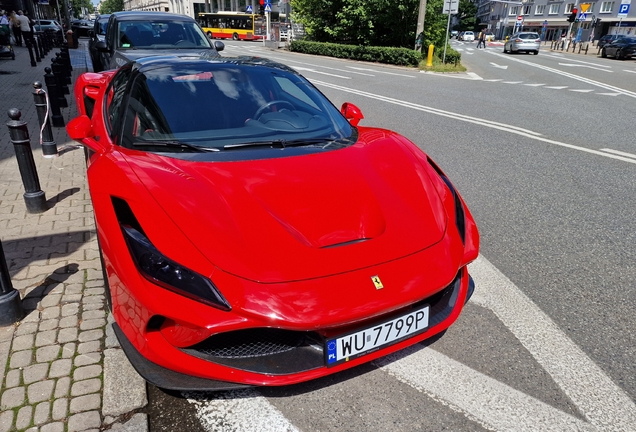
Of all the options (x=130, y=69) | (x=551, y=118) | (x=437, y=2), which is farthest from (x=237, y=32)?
(x=130, y=69)

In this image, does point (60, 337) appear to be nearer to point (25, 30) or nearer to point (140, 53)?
point (140, 53)

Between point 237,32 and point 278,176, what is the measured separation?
165 ft

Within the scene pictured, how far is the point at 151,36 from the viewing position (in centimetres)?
847

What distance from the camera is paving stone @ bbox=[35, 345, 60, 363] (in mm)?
2373

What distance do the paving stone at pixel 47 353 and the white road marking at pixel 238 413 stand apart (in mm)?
781

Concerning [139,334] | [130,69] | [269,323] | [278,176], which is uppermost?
[130,69]

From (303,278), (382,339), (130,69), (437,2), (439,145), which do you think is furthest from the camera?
(437,2)

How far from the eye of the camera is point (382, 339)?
2.01m

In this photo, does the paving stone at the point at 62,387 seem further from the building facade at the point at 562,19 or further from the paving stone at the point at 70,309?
the building facade at the point at 562,19

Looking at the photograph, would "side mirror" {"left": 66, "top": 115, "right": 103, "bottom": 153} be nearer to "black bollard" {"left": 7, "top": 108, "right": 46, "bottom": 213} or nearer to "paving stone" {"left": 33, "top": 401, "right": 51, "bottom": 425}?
"black bollard" {"left": 7, "top": 108, "right": 46, "bottom": 213}

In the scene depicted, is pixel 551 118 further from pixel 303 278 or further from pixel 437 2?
pixel 437 2

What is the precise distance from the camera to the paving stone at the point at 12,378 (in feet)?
7.23

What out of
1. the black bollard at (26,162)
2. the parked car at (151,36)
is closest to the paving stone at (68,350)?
the black bollard at (26,162)

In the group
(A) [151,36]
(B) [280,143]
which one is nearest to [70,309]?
(B) [280,143]
